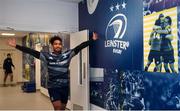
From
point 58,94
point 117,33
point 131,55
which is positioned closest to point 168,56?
point 131,55

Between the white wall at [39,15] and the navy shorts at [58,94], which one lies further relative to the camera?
the white wall at [39,15]

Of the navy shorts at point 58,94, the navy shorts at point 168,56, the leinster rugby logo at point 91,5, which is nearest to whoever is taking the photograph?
the navy shorts at point 168,56

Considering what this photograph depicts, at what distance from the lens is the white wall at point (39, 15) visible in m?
4.58

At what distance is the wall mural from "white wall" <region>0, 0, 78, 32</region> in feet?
1.73

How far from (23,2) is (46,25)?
68cm

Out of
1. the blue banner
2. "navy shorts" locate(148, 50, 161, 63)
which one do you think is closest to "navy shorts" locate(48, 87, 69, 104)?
the blue banner

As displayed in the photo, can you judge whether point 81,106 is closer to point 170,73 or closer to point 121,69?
point 121,69

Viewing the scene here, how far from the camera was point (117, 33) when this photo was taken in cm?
369

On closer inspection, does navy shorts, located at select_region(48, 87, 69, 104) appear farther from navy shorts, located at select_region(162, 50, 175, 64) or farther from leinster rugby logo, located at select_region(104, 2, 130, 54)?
navy shorts, located at select_region(162, 50, 175, 64)

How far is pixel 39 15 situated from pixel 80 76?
163cm

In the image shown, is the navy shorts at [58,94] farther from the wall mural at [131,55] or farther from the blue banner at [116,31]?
the blue banner at [116,31]

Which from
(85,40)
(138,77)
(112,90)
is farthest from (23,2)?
(138,77)

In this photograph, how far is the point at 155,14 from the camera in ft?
9.23

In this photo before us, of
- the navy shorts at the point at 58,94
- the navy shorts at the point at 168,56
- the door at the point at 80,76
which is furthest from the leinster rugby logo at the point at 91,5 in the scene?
the navy shorts at the point at 168,56
